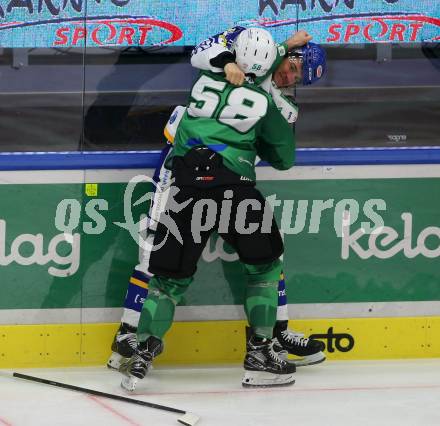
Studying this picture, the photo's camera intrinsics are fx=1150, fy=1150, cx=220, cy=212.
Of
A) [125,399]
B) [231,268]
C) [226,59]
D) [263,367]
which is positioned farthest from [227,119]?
[125,399]

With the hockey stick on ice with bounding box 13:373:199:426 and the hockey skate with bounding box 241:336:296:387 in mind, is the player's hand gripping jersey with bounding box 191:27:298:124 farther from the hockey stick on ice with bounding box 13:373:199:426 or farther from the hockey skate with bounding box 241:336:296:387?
the hockey stick on ice with bounding box 13:373:199:426

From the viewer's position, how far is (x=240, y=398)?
461 cm

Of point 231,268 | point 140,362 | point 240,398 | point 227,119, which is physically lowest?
point 240,398

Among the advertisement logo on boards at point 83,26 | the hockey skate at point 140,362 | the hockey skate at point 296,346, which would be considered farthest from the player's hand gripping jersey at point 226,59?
the hockey skate at point 140,362

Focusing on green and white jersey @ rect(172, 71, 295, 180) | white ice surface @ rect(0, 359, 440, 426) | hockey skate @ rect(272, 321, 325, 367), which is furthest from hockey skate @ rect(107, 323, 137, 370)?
green and white jersey @ rect(172, 71, 295, 180)

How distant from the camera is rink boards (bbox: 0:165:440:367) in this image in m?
5.08

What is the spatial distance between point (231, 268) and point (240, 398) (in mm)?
775

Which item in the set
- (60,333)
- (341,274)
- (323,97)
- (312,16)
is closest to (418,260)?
(341,274)

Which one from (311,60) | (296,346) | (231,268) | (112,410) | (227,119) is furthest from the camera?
(231,268)

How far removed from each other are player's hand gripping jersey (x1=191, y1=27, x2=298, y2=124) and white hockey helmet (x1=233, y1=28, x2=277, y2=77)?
0.05 meters

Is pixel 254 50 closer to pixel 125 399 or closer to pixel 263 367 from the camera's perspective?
pixel 263 367

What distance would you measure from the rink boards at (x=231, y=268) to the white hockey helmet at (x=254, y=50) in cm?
59

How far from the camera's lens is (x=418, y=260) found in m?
5.30

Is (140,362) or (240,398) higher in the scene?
(140,362)
